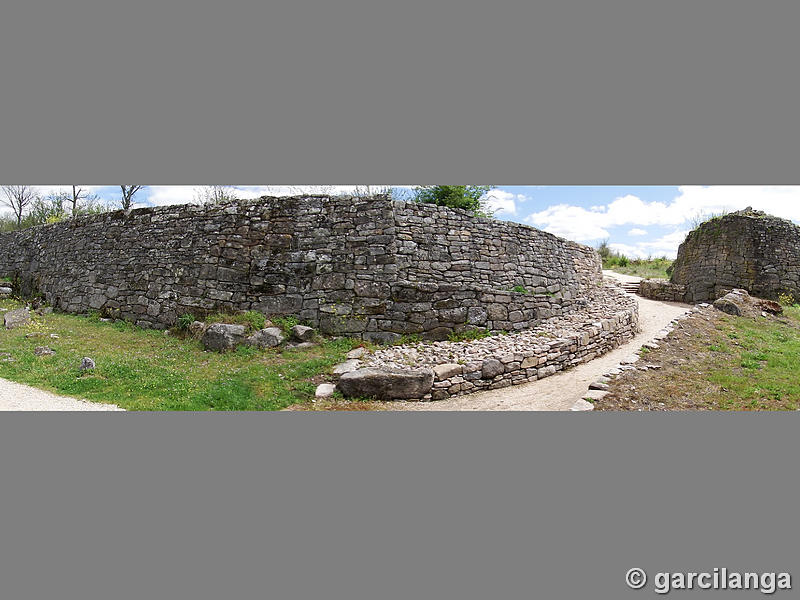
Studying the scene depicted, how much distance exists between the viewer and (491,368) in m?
7.21

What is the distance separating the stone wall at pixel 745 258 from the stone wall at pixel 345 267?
330 inches

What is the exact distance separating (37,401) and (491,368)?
22.6ft

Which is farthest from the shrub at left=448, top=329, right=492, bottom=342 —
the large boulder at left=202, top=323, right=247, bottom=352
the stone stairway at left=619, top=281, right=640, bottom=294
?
the stone stairway at left=619, top=281, right=640, bottom=294

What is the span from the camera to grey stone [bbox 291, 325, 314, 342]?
8.26 m

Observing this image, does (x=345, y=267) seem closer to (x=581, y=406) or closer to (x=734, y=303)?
(x=581, y=406)

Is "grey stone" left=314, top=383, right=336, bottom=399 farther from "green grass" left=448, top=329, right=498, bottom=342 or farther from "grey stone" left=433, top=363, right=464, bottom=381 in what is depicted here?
"green grass" left=448, top=329, right=498, bottom=342

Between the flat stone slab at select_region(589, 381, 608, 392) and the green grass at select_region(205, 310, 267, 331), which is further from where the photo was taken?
the green grass at select_region(205, 310, 267, 331)

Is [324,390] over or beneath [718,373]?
beneath

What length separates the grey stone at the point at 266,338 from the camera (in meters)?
8.05

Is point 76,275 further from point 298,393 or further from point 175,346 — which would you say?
point 298,393

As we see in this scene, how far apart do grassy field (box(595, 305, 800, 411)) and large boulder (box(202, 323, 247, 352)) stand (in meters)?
6.50

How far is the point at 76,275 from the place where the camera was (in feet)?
37.7

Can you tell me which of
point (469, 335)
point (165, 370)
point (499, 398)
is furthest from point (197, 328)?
point (499, 398)

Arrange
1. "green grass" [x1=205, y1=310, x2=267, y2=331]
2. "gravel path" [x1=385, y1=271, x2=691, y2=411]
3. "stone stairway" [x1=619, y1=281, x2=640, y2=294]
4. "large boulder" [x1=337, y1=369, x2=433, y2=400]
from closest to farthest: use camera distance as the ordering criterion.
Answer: "gravel path" [x1=385, y1=271, x2=691, y2=411], "large boulder" [x1=337, y1=369, x2=433, y2=400], "green grass" [x1=205, y1=310, x2=267, y2=331], "stone stairway" [x1=619, y1=281, x2=640, y2=294]
